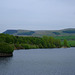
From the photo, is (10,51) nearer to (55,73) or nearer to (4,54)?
(4,54)

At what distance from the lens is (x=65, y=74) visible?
62.6m

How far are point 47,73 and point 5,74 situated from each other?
43.8 feet

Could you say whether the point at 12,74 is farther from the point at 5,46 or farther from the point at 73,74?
the point at 5,46

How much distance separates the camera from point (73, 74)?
6297 centimetres

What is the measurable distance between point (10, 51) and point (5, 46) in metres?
4.33

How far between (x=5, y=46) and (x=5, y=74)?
62.2 meters

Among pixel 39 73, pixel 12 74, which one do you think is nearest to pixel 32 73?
pixel 39 73

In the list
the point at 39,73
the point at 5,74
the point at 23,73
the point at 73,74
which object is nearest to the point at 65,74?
the point at 73,74

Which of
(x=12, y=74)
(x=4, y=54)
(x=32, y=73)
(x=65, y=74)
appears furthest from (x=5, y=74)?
(x=4, y=54)

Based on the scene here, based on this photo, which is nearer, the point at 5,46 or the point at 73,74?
the point at 73,74

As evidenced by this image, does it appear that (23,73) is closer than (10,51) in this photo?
Yes

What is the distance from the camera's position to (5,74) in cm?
6125

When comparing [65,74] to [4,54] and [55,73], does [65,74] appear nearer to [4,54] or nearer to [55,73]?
[55,73]

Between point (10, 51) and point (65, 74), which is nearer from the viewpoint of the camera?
point (65, 74)
